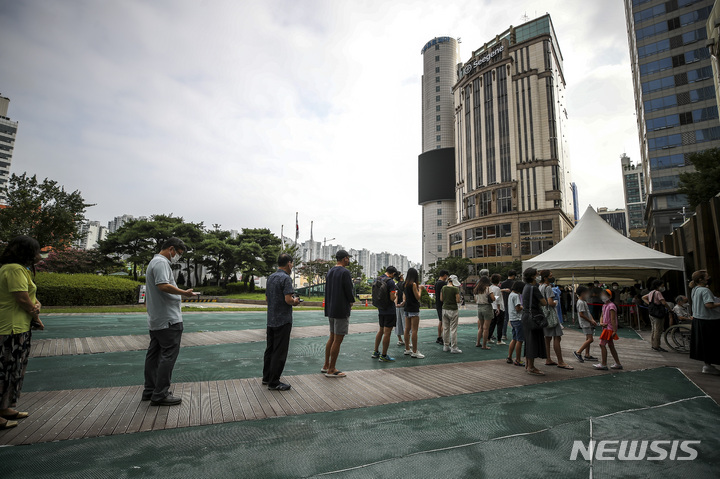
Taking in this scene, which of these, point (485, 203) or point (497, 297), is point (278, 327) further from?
point (485, 203)

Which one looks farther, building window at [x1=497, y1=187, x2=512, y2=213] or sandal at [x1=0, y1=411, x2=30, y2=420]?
building window at [x1=497, y1=187, x2=512, y2=213]

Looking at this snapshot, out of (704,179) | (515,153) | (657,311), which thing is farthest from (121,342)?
(515,153)

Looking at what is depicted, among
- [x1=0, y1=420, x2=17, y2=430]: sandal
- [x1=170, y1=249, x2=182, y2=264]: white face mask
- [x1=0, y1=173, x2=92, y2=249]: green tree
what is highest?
[x1=0, y1=173, x2=92, y2=249]: green tree

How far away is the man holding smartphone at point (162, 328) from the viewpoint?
155 inches

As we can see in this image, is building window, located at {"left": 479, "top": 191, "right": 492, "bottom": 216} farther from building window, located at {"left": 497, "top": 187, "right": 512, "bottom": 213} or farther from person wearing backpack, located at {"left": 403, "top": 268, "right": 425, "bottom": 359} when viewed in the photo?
person wearing backpack, located at {"left": 403, "top": 268, "right": 425, "bottom": 359}

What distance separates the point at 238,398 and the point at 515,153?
6414 centimetres

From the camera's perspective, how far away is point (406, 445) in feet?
10.1

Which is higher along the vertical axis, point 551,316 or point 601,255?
point 601,255

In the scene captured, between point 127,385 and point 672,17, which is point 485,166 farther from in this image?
point 127,385

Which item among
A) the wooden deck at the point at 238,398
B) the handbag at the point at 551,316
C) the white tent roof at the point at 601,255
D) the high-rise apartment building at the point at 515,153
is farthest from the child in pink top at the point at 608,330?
the high-rise apartment building at the point at 515,153

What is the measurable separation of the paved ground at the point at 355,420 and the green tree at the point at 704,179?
23914 mm

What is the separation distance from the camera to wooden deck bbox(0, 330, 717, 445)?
3.37m

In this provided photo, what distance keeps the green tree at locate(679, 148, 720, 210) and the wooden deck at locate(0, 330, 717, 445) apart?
25.4 meters

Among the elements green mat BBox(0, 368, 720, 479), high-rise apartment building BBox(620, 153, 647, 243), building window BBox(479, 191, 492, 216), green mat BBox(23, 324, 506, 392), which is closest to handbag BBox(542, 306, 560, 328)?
green mat BBox(23, 324, 506, 392)
